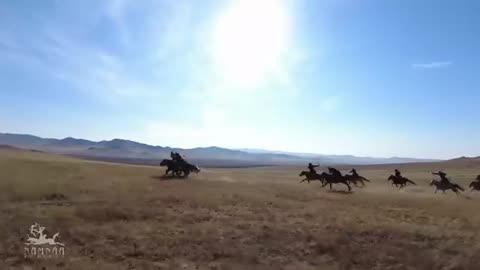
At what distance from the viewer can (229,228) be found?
16.9 metres

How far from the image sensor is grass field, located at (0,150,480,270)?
556 inches

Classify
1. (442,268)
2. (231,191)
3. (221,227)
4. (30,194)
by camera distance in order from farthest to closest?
1. (231,191)
2. (30,194)
3. (221,227)
4. (442,268)

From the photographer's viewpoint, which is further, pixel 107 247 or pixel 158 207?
pixel 158 207

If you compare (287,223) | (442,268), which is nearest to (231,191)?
(287,223)

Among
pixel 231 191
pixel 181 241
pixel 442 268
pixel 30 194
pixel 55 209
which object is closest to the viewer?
pixel 442 268

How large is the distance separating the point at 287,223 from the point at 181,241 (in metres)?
4.41

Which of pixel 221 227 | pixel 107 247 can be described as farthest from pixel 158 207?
pixel 107 247

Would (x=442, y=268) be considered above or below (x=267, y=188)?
below

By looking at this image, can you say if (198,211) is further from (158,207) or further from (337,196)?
(337,196)

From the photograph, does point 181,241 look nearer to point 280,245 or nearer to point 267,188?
point 280,245

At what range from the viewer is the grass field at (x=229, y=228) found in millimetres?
14133

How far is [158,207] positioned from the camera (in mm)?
19609

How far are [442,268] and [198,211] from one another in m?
9.25

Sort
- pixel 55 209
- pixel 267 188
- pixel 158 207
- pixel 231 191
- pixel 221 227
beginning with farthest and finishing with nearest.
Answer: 1. pixel 267 188
2. pixel 231 191
3. pixel 158 207
4. pixel 55 209
5. pixel 221 227
